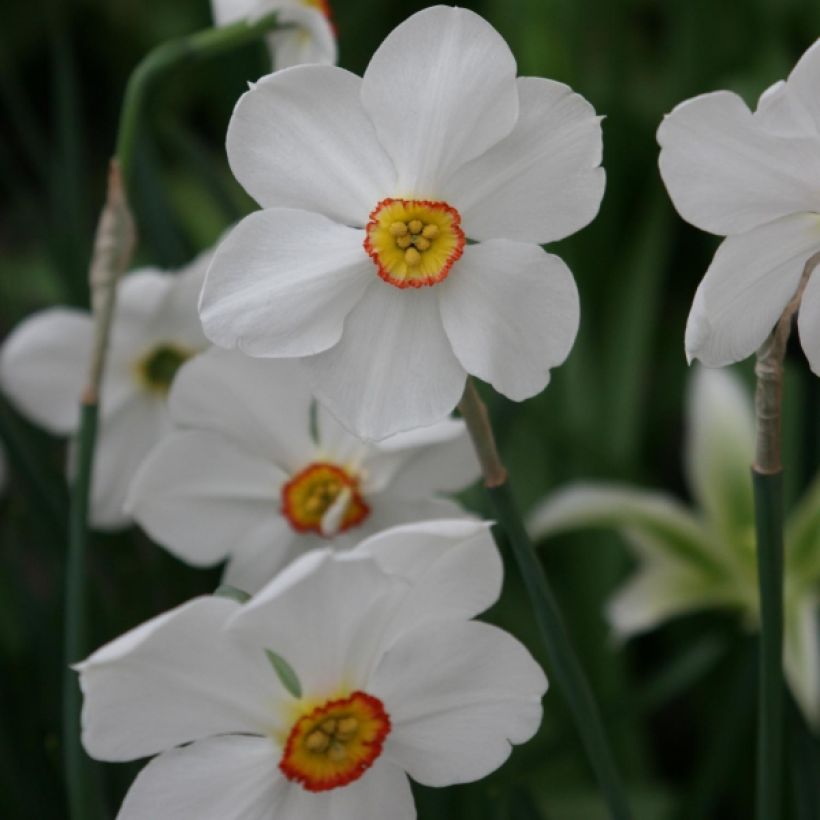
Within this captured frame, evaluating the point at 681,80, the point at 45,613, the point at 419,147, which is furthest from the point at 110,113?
the point at 419,147

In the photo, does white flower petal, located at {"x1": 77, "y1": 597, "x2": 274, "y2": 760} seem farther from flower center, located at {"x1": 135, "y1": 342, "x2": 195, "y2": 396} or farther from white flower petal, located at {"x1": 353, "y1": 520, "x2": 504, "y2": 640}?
flower center, located at {"x1": 135, "y1": 342, "x2": 195, "y2": 396}

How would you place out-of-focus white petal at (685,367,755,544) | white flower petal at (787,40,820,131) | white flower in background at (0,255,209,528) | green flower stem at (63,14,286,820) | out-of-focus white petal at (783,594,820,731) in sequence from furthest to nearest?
out-of-focus white petal at (685,367,755,544) → out-of-focus white petal at (783,594,820,731) → white flower in background at (0,255,209,528) → green flower stem at (63,14,286,820) → white flower petal at (787,40,820,131)

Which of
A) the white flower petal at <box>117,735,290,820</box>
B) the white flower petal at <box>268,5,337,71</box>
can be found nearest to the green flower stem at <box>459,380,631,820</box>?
the white flower petal at <box>117,735,290,820</box>

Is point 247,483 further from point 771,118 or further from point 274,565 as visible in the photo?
point 771,118

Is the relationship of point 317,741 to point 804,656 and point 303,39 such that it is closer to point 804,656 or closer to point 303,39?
point 303,39

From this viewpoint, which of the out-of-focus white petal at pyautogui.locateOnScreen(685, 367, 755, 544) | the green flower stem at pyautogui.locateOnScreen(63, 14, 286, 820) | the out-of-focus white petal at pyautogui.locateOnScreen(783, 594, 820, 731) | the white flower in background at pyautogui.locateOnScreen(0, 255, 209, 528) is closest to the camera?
the green flower stem at pyautogui.locateOnScreen(63, 14, 286, 820)

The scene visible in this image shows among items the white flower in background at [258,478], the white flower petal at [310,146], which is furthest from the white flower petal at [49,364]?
the white flower petal at [310,146]
